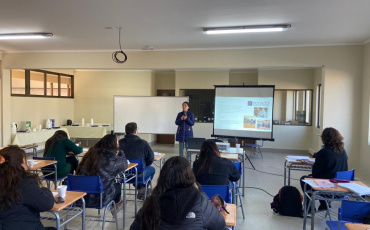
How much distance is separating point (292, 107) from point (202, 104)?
9.90ft

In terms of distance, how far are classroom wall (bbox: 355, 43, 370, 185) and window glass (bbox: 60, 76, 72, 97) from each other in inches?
354

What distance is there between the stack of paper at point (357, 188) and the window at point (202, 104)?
6303 millimetres

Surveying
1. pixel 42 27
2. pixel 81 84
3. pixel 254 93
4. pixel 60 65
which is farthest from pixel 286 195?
pixel 81 84

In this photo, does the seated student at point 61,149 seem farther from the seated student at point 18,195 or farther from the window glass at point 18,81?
the window glass at point 18,81

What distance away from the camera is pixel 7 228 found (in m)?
1.67

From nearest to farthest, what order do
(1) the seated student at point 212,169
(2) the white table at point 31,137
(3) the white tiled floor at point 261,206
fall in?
(1) the seated student at point 212,169, (3) the white tiled floor at point 261,206, (2) the white table at point 31,137

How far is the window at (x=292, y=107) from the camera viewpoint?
26.6ft

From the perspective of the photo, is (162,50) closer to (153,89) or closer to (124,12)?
(124,12)

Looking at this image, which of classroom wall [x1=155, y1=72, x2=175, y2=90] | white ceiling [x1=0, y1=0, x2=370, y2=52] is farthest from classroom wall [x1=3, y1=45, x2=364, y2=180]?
classroom wall [x1=155, y1=72, x2=175, y2=90]

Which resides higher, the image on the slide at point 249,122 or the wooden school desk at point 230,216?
the image on the slide at point 249,122

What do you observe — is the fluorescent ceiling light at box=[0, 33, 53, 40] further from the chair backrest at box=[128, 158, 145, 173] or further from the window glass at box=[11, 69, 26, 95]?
the chair backrest at box=[128, 158, 145, 173]

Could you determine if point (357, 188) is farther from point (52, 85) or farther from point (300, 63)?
point (52, 85)

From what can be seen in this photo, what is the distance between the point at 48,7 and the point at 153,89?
6.21 m

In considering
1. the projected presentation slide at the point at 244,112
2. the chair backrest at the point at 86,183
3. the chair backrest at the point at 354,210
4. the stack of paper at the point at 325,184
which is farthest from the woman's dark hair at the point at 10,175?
the projected presentation slide at the point at 244,112
